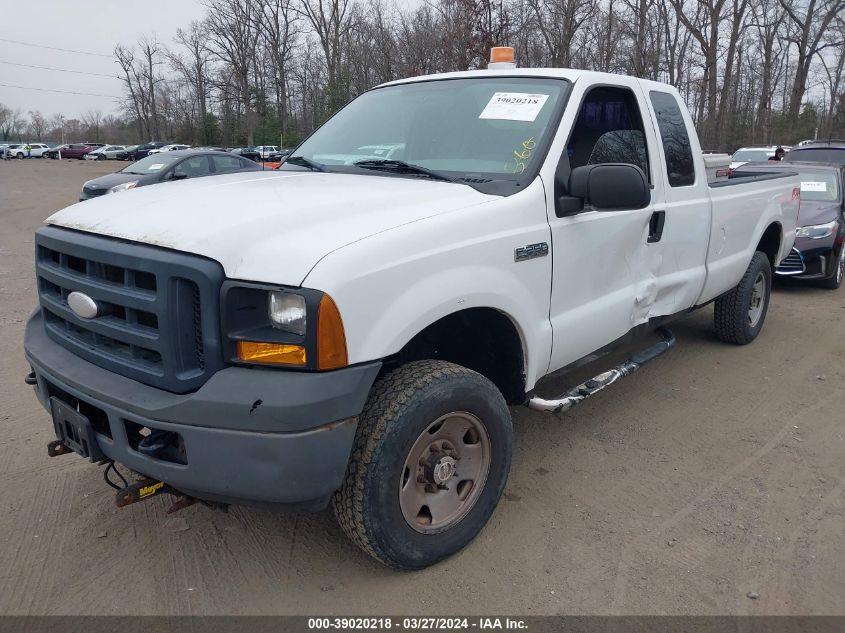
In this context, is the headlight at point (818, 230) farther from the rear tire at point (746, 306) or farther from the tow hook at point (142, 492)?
the tow hook at point (142, 492)

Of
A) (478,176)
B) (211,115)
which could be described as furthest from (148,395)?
(211,115)

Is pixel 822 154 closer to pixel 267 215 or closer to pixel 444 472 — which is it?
pixel 444 472

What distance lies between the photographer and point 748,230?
526cm

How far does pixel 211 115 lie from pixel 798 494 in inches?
2453

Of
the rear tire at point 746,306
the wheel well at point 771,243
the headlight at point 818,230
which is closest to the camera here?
the rear tire at point 746,306

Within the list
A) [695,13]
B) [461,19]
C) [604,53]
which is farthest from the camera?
[695,13]

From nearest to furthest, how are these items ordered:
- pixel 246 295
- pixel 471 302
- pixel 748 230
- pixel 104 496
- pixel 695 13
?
pixel 246 295 → pixel 471 302 → pixel 104 496 → pixel 748 230 → pixel 695 13

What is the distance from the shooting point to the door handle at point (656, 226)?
151 inches

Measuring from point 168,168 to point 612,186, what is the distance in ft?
45.5

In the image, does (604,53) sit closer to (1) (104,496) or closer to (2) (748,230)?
(2) (748,230)

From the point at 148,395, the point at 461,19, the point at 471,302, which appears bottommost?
the point at 148,395

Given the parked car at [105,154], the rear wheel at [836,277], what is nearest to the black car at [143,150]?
the parked car at [105,154]

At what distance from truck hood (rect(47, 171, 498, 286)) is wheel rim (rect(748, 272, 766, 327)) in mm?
4018

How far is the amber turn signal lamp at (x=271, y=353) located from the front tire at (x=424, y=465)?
15.5 inches
